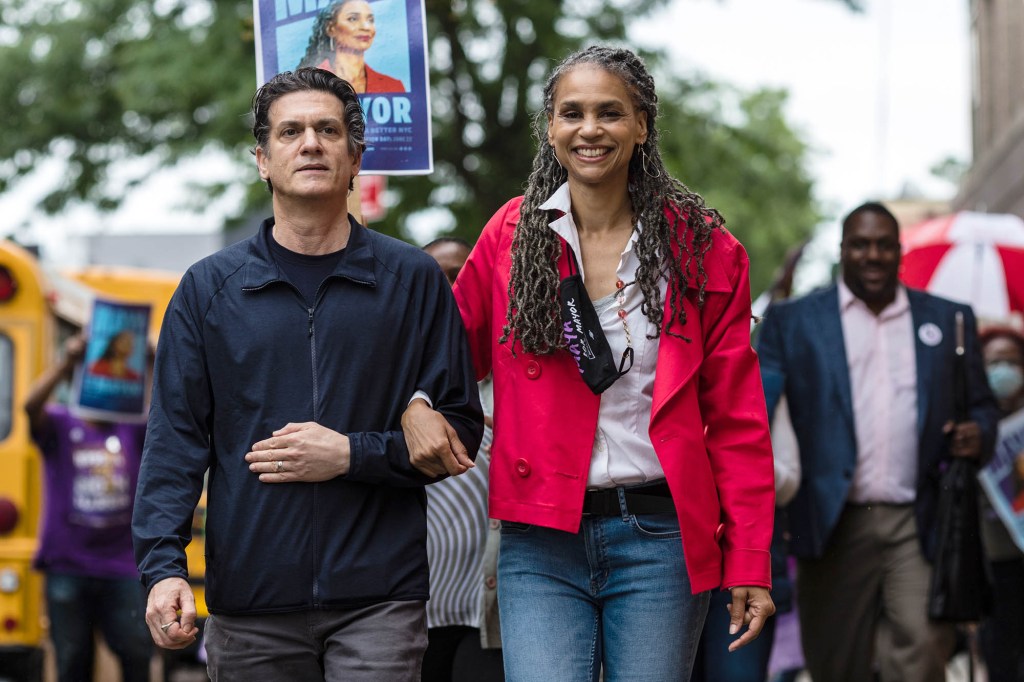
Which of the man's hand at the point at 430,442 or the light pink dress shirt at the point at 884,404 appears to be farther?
the light pink dress shirt at the point at 884,404

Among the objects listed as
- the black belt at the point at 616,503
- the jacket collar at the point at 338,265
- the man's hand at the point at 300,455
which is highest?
the jacket collar at the point at 338,265

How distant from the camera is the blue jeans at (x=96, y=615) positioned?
8.30 metres

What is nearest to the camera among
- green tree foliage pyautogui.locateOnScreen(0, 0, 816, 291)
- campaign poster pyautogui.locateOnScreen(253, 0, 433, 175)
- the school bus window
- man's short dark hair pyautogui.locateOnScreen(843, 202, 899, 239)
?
campaign poster pyautogui.locateOnScreen(253, 0, 433, 175)

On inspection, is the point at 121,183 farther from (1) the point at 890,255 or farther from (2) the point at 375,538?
(2) the point at 375,538

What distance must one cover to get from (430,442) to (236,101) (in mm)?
10091

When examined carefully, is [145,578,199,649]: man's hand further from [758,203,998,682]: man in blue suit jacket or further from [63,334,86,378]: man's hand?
[63,334,86,378]: man's hand

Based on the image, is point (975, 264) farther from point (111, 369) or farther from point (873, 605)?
point (111, 369)

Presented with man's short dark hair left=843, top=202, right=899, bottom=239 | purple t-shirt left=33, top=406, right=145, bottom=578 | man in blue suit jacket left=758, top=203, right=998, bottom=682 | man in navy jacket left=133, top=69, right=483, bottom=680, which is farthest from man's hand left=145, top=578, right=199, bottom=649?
purple t-shirt left=33, top=406, right=145, bottom=578

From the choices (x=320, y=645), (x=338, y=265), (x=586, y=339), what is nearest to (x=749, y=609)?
(x=586, y=339)

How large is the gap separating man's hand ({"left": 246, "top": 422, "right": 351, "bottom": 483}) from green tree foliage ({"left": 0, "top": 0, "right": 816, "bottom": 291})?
9.10m

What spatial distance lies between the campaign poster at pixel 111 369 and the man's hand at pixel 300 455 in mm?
4869

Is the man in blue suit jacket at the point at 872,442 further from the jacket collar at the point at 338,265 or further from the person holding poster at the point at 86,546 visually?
the person holding poster at the point at 86,546

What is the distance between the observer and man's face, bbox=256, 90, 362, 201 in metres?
3.96

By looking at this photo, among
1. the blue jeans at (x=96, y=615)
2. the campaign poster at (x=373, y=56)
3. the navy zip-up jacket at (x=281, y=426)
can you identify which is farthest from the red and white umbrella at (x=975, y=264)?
the navy zip-up jacket at (x=281, y=426)
